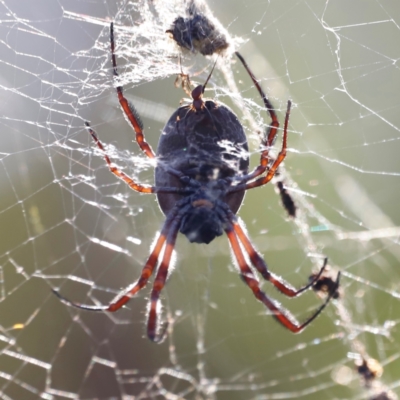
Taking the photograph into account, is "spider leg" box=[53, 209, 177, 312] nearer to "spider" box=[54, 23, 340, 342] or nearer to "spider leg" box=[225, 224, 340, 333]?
"spider" box=[54, 23, 340, 342]

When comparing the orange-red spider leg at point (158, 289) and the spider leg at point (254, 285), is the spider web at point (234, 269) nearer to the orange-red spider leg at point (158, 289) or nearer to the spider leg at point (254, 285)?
the spider leg at point (254, 285)

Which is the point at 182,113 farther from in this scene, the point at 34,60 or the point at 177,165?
the point at 34,60

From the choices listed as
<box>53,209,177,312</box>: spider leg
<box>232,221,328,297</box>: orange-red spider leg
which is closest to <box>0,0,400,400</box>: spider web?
<box>232,221,328,297</box>: orange-red spider leg

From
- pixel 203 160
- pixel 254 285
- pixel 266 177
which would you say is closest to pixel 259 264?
pixel 254 285

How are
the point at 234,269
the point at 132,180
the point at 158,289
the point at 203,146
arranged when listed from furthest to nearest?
1. the point at 234,269
2. the point at 158,289
3. the point at 132,180
4. the point at 203,146

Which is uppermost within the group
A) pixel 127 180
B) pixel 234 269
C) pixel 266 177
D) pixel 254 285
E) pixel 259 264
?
pixel 234 269

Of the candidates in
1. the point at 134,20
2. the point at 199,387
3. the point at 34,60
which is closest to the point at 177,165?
the point at 134,20

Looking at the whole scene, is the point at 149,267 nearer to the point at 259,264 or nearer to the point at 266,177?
the point at 259,264
